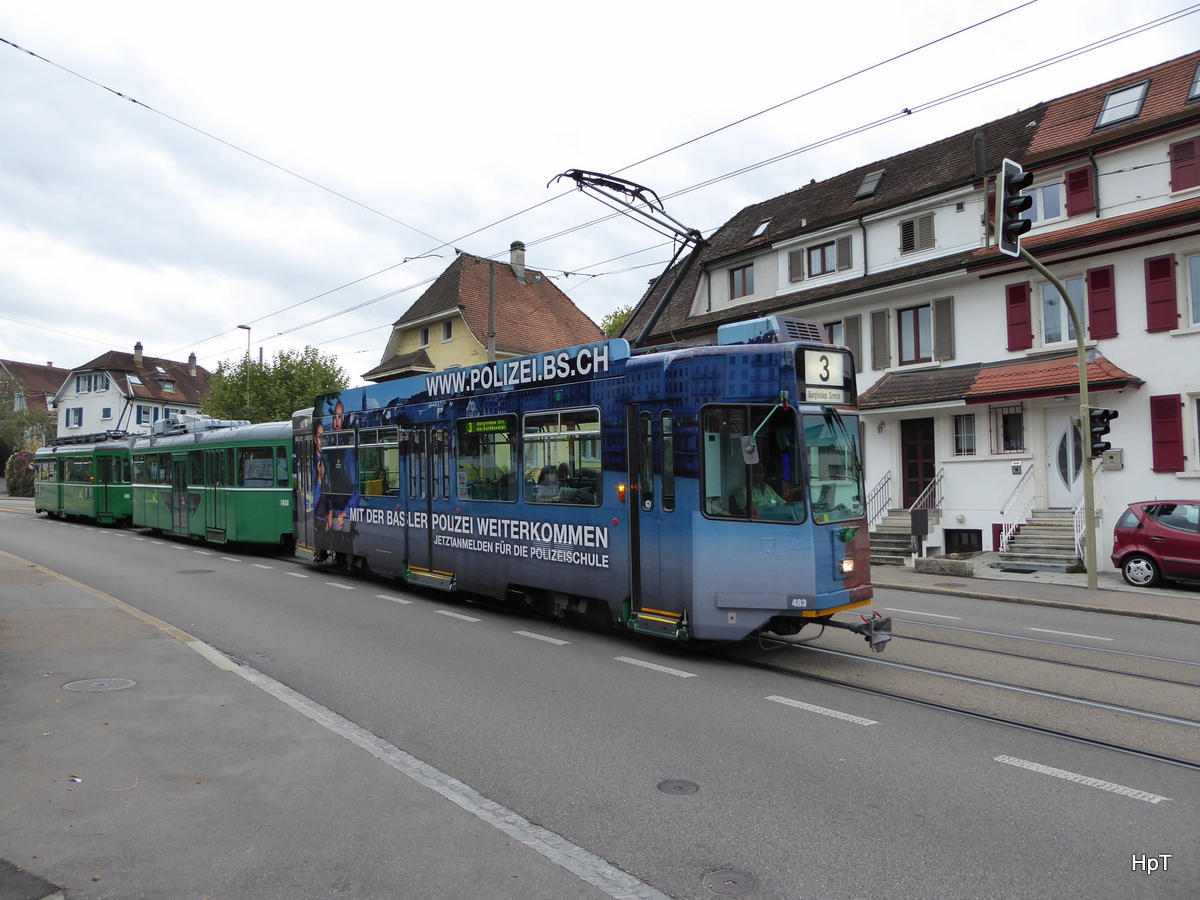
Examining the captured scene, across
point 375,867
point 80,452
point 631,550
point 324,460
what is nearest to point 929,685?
point 631,550

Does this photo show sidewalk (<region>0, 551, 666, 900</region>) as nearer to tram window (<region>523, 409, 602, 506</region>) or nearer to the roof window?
tram window (<region>523, 409, 602, 506</region>)

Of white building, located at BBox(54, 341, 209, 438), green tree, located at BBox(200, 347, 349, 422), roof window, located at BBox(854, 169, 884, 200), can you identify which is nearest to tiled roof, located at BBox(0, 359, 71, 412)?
white building, located at BBox(54, 341, 209, 438)

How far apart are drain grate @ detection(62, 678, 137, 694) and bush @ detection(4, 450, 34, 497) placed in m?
64.7

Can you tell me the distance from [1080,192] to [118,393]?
75294mm

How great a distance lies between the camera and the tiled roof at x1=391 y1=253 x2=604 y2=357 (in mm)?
38469

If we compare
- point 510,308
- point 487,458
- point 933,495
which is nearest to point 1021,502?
point 933,495

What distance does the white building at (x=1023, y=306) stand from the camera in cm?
1773

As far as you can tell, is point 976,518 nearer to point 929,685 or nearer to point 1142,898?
point 929,685

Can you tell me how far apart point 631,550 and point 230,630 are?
17.1 ft

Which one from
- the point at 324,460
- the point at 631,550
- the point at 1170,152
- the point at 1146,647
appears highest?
the point at 1170,152

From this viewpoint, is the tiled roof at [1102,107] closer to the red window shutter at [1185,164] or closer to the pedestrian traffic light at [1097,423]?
the red window shutter at [1185,164]

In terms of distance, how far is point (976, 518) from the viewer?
20.7 meters

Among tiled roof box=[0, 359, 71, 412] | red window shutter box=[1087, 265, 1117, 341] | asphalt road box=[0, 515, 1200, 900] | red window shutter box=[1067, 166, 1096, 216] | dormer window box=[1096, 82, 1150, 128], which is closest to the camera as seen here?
asphalt road box=[0, 515, 1200, 900]

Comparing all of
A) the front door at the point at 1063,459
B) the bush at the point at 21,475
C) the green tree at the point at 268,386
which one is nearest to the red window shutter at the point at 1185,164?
the front door at the point at 1063,459
